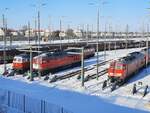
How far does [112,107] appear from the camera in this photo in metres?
26.8

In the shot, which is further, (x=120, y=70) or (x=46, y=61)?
(x=46, y=61)

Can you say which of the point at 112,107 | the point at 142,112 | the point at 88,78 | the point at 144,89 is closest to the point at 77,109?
the point at 112,107

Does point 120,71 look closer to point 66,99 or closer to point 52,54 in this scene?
point 66,99

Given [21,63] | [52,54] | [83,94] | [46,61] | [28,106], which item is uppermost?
[52,54]

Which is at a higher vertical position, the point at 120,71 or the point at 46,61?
the point at 46,61

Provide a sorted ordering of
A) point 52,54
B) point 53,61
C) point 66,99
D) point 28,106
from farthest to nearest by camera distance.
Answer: point 52,54, point 53,61, point 66,99, point 28,106

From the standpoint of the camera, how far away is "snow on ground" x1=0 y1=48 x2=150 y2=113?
88.2 ft

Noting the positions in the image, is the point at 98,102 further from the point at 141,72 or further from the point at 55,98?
the point at 141,72

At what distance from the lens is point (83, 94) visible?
Result: 31891 millimetres

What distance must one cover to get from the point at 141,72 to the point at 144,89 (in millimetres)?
12441

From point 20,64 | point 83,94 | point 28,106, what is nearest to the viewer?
point 28,106

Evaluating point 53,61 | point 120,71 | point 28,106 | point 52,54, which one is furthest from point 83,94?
point 52,54

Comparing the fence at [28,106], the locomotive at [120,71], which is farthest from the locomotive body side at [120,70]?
the fence at [28,106]

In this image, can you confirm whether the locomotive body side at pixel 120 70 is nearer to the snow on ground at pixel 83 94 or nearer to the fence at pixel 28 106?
the snow on ground at pixel 83 94
